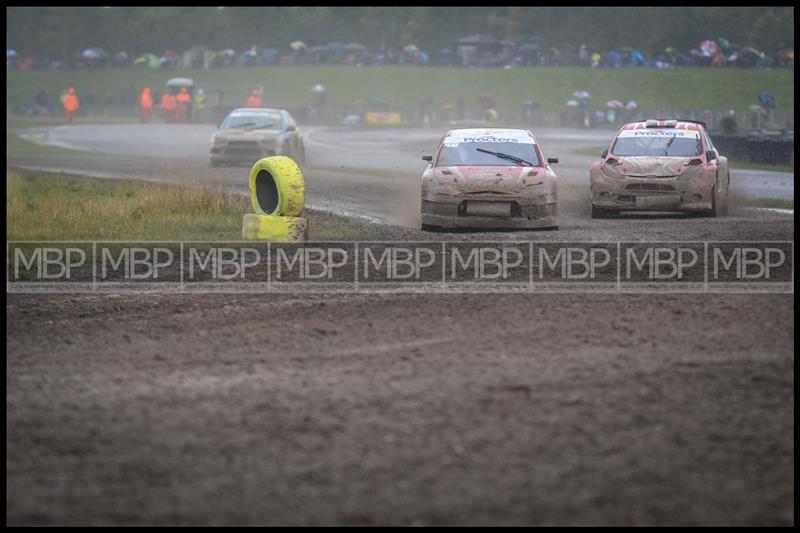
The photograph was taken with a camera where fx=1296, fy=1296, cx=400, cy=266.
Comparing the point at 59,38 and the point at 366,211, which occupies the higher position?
the point at 59,38

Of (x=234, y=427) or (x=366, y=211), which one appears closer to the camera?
(x=234, y=427)

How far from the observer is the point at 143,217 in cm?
1914

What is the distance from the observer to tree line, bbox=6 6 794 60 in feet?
290

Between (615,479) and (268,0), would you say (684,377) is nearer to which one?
(615,479)

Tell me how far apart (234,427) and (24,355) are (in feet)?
10.1

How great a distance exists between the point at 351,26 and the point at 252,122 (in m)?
69.5

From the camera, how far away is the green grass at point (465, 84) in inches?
2756

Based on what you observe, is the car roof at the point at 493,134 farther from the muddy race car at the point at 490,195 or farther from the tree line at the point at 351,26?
the tree line at the point at 351,26

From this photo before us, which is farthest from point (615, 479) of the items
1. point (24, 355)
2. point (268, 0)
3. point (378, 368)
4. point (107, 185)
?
point (268, 0)

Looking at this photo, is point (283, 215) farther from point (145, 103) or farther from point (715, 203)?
point (145, 103)

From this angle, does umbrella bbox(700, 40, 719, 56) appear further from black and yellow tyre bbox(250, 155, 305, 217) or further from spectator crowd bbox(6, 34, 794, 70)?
black and yellow tyre bbox(250, 155, 305, 217)

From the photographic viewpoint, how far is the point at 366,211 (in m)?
21.0
